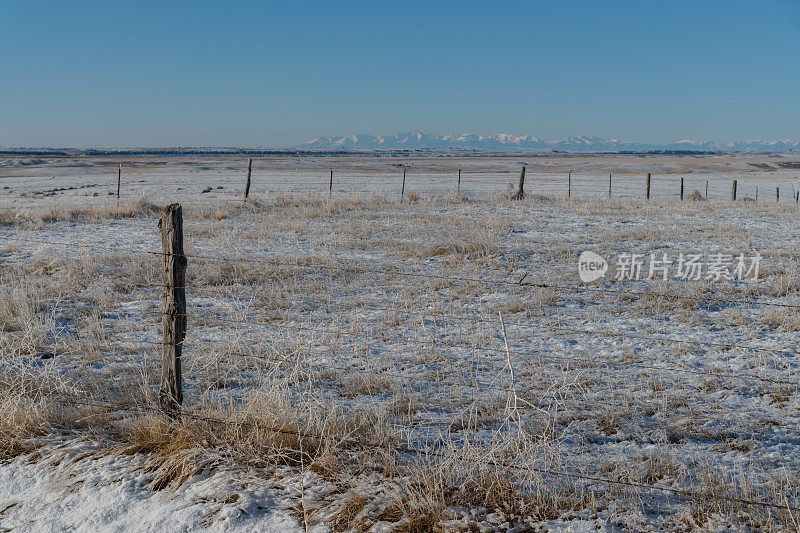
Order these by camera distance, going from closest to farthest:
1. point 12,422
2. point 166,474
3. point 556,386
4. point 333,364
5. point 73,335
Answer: point 166,474 < point 12,422 < point 556,386 < point 333,364 < point 73,335

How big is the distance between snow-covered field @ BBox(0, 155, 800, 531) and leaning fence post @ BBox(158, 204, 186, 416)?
0.74 ft

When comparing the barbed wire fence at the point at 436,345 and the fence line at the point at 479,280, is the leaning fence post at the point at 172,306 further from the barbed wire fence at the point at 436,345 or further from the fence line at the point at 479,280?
the fence line at the point at 479,280

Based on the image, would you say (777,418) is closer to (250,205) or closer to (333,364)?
(333,364)

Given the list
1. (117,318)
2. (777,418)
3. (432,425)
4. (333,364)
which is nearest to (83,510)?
(432,425)

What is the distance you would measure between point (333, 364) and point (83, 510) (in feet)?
9.59

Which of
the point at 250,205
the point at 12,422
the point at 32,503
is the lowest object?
the point at 32,503

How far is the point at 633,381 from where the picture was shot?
581cm

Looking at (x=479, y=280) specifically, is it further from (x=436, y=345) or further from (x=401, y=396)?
(x=401, y=396)

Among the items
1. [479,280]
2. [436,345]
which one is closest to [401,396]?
[436,345]

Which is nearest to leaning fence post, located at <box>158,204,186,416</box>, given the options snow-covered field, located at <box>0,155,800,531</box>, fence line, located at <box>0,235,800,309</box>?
snow-covered field, located at <box>0,155,800,531</box>

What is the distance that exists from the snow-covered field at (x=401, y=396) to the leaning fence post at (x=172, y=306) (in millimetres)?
226

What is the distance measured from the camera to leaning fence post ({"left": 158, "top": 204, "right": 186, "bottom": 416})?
4.32m

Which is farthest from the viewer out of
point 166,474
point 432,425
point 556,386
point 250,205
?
point 250,205

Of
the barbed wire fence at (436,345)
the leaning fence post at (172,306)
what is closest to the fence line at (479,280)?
the barbed wire fence at (436,345)
